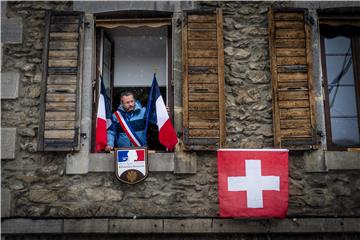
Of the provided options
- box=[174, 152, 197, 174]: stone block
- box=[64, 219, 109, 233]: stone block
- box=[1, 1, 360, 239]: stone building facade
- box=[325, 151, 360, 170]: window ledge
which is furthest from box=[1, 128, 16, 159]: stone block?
box=[325, 151, 360, 170]: window ledge

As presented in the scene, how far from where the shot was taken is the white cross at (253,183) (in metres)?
5.25

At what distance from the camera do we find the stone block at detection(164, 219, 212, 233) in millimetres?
5297

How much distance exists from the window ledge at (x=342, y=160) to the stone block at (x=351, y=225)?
0.59 metres

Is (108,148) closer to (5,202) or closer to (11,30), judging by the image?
(5,202)

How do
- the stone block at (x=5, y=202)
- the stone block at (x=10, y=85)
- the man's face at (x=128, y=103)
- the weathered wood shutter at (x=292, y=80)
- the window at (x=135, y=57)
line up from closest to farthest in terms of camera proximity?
the stone block at (x=5, y=202) < the weathered wood shutter at (x=292, y=80) < the stone block at (x=10, y=85) < the man's face at (x=128, y=103) < the window at (x=135, y=57)

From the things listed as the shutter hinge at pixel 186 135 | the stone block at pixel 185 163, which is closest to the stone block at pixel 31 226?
the stone block at pixel 185 163

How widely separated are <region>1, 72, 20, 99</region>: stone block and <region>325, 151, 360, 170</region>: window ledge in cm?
374

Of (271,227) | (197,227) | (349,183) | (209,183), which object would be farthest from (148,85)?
(349,183)

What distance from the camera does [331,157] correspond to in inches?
215

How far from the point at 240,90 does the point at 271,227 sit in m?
1.63

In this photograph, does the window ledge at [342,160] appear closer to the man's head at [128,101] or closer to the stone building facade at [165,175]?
the stone building facade at [165,175]

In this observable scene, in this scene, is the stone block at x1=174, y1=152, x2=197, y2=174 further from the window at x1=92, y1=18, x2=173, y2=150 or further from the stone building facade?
the window at x1=92, y1=18, x2=173, y2=150

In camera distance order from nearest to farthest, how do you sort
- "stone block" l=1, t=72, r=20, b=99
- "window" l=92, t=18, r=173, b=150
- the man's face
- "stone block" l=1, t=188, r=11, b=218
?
"stone block" l=1, t=188, r=11, b=218
"stone block" l=1, t=72, r=20, b=99
the man's face
"window" l=92, t=18, r=173, b=150

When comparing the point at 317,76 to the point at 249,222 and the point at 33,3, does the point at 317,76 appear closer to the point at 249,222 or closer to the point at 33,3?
the point at 249,222
